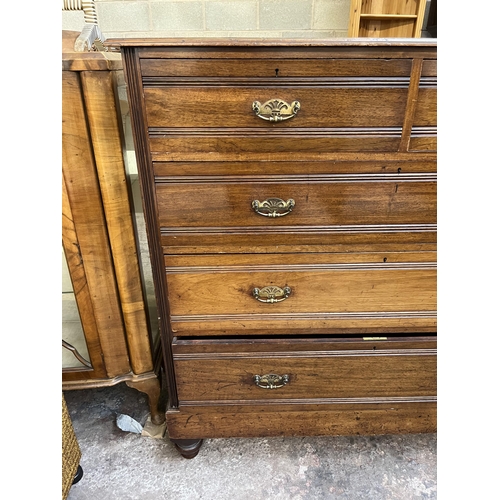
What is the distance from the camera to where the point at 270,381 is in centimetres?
102

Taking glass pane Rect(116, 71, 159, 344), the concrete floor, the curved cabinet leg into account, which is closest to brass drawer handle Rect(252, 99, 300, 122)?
glass pane Rect(116, 71, 159, 344)

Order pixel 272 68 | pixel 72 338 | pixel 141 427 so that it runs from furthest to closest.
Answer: pixel 141 427 < pixel 72 338 < pixel 272 68

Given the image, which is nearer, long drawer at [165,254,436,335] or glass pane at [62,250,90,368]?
long drawer at [165,254,436,335]

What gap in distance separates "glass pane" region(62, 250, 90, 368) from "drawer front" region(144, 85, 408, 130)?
56cm

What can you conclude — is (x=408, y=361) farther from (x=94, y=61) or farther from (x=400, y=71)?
(x=94, y=61)

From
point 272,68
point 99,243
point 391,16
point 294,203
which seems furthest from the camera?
point 391,16

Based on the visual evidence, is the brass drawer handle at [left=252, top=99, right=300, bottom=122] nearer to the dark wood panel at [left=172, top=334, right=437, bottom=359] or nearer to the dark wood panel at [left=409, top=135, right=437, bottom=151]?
the dark wood panel at [left=409, top=135, right=437, bottom=151]

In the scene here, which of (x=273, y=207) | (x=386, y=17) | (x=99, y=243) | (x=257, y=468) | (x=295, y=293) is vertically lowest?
(x=257, y=468)

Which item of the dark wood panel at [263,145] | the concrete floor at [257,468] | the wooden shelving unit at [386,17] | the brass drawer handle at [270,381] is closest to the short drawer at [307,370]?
the brass drawer handle at [270,381]

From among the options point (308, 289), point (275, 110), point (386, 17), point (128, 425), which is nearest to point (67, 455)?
point (128, 425)

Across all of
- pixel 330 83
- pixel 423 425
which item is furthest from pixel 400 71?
pixel 423 425

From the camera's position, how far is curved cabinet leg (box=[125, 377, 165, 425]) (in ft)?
3.76

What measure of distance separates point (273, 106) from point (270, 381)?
68 centimetres

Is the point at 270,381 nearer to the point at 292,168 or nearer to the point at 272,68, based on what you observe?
the point at 292,168
